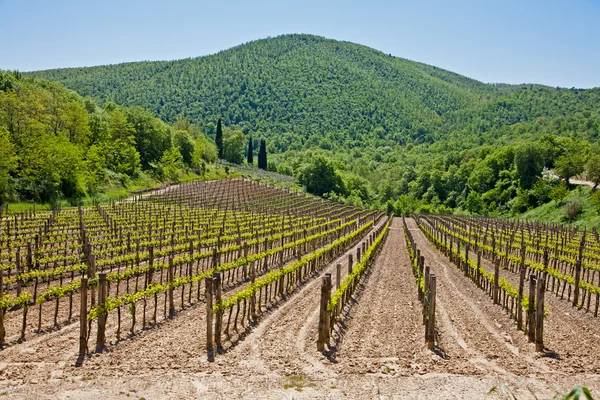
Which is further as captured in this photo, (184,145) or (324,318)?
(184,145)

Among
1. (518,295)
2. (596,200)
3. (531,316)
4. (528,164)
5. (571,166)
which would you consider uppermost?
(528,164)

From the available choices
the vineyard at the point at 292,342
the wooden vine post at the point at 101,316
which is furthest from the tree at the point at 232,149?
the wooden vine post at the point at 101,316

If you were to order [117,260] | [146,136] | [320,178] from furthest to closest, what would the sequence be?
[320,178] < [146,136] < [117,260]

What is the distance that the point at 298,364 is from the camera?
378 inches

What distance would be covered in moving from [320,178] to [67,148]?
5737 cm

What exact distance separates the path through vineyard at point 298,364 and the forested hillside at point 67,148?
39519 millimetres

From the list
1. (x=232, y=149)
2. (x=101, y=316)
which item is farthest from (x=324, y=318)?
(x=232, y=149)

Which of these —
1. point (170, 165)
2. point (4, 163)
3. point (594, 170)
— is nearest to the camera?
point (4, 163)

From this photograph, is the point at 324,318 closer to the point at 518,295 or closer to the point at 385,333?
the point at 385,333

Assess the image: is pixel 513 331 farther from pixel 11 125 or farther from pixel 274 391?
pixel 11 125

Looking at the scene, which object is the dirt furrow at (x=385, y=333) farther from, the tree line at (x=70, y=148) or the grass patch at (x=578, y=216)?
the grass patch at (x=578, y=216)

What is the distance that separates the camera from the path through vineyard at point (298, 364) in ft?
27.5

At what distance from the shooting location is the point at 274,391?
836 cm

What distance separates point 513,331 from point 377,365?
5058 mm
